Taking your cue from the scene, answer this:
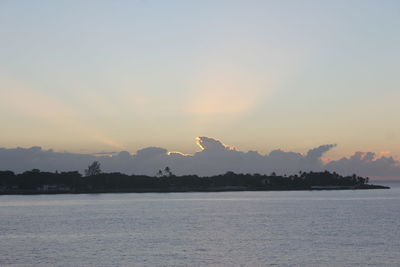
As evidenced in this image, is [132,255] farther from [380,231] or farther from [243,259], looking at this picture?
[380,231]

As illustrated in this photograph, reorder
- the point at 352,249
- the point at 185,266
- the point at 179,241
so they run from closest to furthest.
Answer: the point at 185,266, the point at 352,249, the point at 179,241

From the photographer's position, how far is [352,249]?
59156 mm

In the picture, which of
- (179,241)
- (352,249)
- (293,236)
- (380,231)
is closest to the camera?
(352,249)

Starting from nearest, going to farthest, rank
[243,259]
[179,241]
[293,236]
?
[243,259]
[179,241]
[293,236]

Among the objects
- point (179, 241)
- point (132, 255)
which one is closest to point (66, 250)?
point (132, 255)

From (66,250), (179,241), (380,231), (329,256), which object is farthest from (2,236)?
(380,231)

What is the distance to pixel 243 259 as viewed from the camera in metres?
53.1

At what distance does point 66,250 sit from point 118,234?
1624 cm

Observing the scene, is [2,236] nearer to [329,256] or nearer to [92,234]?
[92,234]

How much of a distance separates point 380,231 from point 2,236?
48875 mm

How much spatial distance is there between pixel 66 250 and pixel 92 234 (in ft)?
52.3

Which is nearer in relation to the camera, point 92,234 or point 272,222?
point 92,234

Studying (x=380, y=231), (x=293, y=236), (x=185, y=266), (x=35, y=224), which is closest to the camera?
(x=185, y=266)

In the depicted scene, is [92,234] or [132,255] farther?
[92,234]
